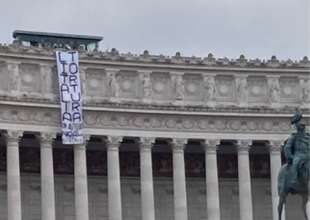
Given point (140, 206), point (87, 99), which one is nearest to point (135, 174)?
point (140, 206)

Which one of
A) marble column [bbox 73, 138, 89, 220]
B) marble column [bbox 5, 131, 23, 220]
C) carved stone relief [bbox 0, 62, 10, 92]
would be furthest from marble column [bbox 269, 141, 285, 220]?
carved stone relief [bbox 0, 62, 10, 92]

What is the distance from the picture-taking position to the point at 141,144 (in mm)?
81812

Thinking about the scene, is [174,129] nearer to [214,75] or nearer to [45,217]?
[214,75]

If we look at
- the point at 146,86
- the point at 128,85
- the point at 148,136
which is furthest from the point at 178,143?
the point at 128,85

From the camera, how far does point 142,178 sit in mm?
81938

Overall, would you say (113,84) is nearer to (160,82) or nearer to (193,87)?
(160,82)

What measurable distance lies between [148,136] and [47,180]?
7640 mm

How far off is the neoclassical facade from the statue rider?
35113 mm

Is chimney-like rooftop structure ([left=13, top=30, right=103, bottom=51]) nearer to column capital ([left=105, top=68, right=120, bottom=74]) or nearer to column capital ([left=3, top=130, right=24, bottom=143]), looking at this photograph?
column capital ([left=105, top=68, right=120, bottom=74])

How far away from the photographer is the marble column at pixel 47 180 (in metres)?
78.8

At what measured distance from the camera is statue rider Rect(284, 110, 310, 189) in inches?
1772

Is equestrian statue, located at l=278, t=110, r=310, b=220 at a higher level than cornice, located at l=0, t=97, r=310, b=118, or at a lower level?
lower

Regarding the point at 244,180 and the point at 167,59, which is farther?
the point at 244,180

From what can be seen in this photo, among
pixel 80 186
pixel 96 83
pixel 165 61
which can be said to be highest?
pixel 165 61
